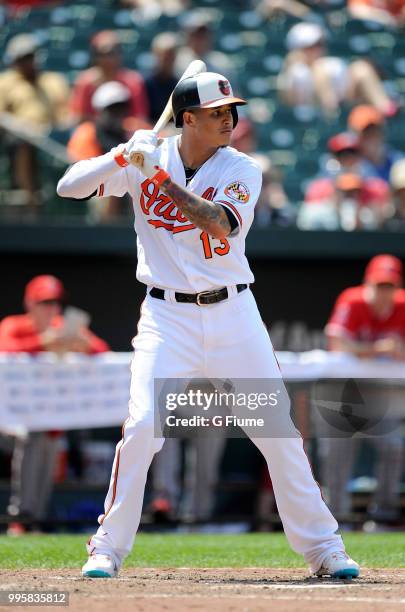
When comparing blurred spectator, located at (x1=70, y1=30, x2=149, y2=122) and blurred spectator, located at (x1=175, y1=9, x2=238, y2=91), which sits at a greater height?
blurred spectator, located at (x1=175, y1=9, x2=238, y2=91)

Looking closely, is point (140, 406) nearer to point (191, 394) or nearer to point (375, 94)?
point (191, 394)

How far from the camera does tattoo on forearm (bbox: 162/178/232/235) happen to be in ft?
14.3

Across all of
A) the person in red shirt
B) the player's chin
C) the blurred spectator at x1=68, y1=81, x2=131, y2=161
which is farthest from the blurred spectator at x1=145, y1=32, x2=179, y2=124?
the player's chin

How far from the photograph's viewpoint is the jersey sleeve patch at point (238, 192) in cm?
454

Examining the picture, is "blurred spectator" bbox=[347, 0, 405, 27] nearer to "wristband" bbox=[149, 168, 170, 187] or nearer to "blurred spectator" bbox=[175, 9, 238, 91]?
"blurred spectator" bbox=[175, 9, 238, 91]

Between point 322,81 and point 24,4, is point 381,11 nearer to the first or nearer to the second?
point 322,81

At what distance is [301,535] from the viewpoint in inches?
182

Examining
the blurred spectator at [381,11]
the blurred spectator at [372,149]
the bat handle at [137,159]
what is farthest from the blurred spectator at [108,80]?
the bat handle at [137,159]

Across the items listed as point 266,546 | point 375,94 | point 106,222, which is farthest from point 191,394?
point 375,94

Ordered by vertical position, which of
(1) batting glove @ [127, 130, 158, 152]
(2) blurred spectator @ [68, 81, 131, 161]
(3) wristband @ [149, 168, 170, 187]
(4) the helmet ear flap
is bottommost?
(3) wristband @ [149, 168, 170, 187]

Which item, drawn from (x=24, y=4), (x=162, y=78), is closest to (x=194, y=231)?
(x=162, y=78)

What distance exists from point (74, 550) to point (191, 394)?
192 centimetres

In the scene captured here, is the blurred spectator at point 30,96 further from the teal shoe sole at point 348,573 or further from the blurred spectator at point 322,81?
the teal shoe sole at point 348,573

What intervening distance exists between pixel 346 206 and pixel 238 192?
5770 millimetres
